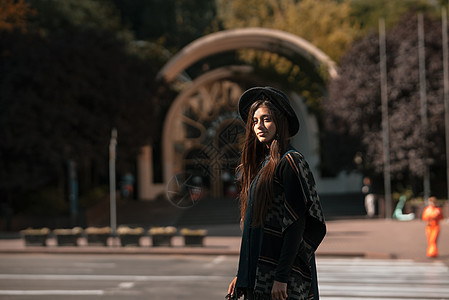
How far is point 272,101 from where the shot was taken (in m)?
3.92

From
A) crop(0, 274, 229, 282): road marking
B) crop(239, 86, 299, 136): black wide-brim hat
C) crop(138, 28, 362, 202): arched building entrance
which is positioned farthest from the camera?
crop(138, 28, 362, 202): arched building entrance

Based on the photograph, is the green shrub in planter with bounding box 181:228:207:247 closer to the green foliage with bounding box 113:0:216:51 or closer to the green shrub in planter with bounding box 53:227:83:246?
the green shrub in planter with bounding box 53:227:83:246

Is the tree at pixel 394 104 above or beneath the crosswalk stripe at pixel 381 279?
above

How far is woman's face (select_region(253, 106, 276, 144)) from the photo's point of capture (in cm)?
388

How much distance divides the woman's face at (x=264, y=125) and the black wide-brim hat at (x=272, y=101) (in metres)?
0.07

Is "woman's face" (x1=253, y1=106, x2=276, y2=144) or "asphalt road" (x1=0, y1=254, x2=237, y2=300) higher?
"woman's face" (x1=253, y1=106, x2=276, y2=144)

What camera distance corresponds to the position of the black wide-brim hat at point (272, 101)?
12.7 ft

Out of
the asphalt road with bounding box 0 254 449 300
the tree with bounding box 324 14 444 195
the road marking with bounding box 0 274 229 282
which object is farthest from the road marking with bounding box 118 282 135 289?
the tree with bounding box 324 14 444 195

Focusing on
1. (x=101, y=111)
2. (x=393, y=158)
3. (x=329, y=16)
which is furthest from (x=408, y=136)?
(x=329, y=16)

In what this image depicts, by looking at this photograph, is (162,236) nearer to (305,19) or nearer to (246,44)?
(246,44)

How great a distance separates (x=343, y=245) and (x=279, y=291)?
1614cm

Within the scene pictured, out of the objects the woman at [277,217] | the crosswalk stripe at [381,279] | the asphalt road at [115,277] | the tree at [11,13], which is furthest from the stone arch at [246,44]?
the woman at [277,217]

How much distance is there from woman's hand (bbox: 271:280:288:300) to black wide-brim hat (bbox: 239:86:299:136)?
866 mm

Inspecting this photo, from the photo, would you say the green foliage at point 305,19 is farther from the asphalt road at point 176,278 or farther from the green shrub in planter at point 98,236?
the asphalt road at point 176,278
